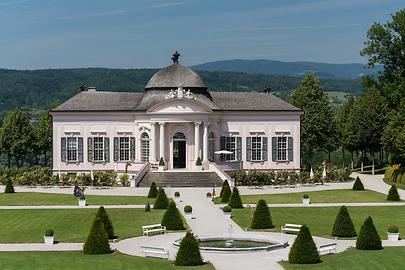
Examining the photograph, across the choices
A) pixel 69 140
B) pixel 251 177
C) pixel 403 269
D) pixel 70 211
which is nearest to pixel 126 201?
pixel 70 211

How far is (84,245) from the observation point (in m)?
34.2

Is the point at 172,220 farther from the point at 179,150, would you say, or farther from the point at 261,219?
the point at 179,150

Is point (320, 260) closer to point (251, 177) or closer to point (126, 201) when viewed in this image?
point (126, 201)

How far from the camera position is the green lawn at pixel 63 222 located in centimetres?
3972

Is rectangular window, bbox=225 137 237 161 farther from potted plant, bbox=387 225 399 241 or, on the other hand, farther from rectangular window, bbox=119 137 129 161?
potted plant, bbox=387 225 399 241

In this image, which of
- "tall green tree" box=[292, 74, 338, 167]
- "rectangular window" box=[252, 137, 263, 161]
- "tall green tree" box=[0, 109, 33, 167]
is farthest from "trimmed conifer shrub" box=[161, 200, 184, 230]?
"tall green tree" box=[0, 109, 33, 167]

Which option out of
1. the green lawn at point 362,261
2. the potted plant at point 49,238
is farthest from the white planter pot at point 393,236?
the potted plant at point 49,238

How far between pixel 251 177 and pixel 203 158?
696 centimetres

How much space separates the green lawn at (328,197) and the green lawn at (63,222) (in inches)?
371

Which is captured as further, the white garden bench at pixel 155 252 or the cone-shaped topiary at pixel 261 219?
the cone-shaped topiary at pixel 261 219

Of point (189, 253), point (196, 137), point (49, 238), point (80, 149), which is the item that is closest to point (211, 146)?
point (196, 137)

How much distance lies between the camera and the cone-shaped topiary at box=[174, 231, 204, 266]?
102 ft

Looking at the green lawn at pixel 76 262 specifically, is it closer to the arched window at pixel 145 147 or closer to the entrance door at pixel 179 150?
the entrance door at pixel 179 150

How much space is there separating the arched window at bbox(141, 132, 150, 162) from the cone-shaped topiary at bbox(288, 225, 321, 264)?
4499 cm
